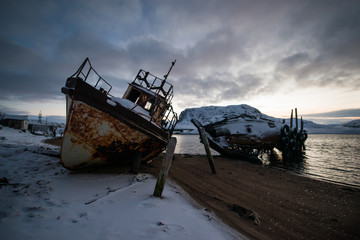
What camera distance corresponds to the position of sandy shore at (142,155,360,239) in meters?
3.15

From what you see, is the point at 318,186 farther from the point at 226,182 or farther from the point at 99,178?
the point at 99,178

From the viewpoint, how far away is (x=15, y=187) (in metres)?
3.33

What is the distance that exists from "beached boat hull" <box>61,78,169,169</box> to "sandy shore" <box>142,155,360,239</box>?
8.69 ft

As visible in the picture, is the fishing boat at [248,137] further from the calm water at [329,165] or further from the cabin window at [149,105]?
the cabin window at [149,105]

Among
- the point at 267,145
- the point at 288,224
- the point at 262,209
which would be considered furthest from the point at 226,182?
the point at 267,145

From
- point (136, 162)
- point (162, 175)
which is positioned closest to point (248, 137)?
point (136, 162)

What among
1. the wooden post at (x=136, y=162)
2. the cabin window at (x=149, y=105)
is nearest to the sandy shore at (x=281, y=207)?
the wooden post at (x=136, y=162)

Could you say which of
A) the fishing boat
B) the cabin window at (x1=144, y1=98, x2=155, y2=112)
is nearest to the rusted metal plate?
the cabin window at (x1=144, y1=98, x2=155, y2=112)

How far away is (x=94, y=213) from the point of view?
8.57ft

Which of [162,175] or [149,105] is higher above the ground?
[149,105]

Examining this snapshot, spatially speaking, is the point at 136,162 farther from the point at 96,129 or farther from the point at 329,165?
the point at 329,165

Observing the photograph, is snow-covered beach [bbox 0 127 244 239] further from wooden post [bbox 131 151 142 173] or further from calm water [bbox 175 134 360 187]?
calm water [bbox 175 134 360 187]

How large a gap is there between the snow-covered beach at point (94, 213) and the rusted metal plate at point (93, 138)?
73 centimetres

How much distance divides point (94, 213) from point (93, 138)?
2353 mm
